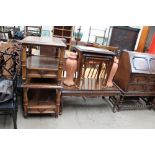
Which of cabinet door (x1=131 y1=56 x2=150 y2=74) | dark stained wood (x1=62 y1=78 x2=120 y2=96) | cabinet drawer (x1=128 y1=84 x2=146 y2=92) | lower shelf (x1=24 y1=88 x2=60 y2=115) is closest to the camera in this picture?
lower shelf (x1=24 y1=88 x2=60 y2=115)

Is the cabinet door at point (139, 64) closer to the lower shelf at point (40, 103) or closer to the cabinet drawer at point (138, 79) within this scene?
the cabinet drawer at point (138, 79)

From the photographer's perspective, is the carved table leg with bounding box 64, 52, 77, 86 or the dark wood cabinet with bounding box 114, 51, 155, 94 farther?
the dark wood cabinet with bounding box 114, 51, 155, 94

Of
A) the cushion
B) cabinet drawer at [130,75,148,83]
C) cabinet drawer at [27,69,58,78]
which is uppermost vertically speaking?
cabinet drawer at [27,69,58,78]

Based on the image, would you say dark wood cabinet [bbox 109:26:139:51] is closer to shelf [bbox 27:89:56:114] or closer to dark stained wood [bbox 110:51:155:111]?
dark stained wood [bbox 110:51:155:111]

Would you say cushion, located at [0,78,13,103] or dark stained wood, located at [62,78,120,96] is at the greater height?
cushion, located at [0,78,13,103]

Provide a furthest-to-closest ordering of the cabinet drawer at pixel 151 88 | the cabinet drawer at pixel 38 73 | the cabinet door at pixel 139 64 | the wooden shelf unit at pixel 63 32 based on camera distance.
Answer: the wooden shelf unit at pixel 63 32, the cabinet drawer at pixel 151 88, the cabinet door at pixel 139 64, the cabinet drawer at pixel 38 73

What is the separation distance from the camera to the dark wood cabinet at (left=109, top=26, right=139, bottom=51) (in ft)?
16.0

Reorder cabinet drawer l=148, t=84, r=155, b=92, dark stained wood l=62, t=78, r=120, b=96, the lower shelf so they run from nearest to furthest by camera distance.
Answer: the lower shelf → dark stained wood l=62, t=78, r=120, b=96 → cabinet drawer l=148, t=84, r=155, b=92

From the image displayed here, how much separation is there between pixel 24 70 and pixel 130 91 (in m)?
1.60

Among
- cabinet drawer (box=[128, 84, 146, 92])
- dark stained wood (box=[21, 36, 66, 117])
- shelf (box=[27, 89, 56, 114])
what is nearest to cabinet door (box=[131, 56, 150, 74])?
cabinet drawer (box=[128, 84, 146, 92])

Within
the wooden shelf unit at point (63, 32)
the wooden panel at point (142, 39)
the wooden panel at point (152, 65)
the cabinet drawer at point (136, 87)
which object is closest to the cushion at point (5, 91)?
the cabinet drawer at point (136, 87)

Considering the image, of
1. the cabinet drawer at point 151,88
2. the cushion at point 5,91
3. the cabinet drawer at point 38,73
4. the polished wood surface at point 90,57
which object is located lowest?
the cabinet drawer at point 151,88

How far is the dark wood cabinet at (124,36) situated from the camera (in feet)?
16.0
